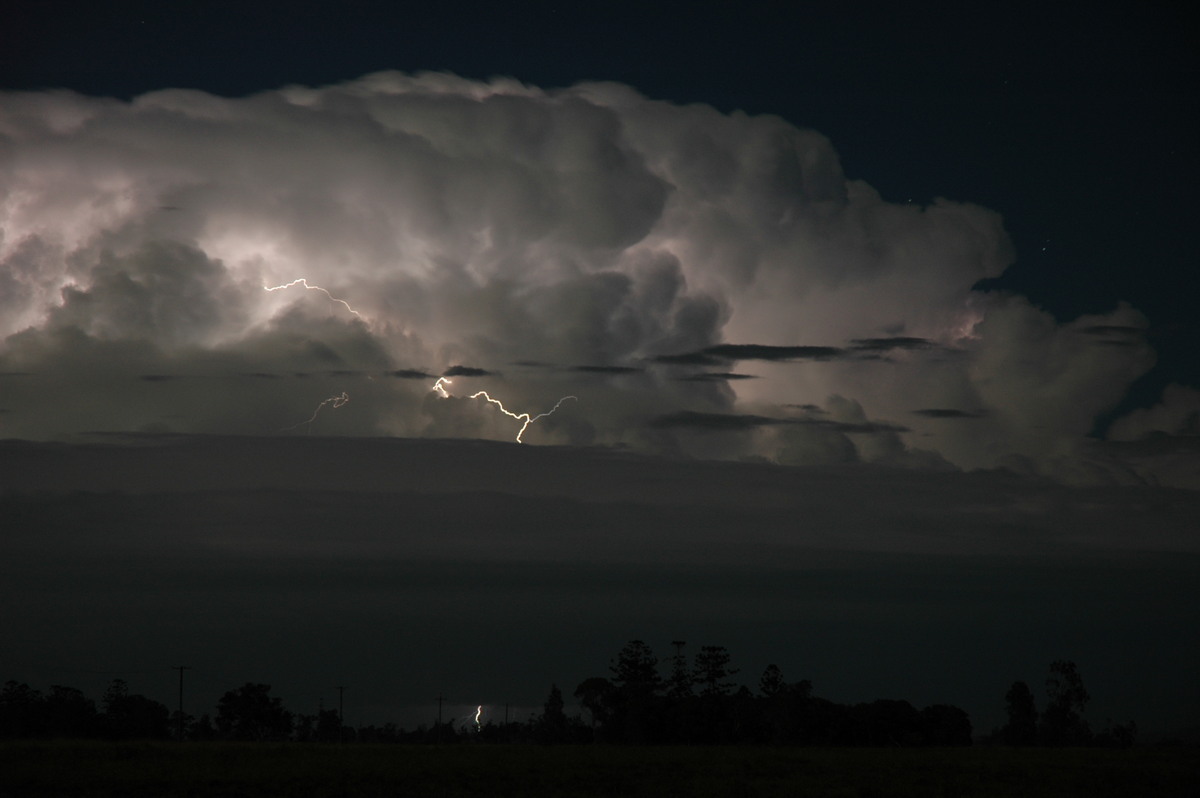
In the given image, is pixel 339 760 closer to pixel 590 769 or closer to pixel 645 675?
pixel 590 769

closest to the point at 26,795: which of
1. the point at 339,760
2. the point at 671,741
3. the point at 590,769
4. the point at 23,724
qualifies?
the point at 339,760

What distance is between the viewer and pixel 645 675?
11156 centimetres

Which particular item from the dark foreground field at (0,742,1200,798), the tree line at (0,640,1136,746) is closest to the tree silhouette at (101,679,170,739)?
the tree line at (0,640,1136,746)

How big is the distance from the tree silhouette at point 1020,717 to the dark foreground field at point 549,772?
65133 millimetres

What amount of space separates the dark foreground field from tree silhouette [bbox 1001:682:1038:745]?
6513 centimetres

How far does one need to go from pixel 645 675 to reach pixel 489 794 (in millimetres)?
72776

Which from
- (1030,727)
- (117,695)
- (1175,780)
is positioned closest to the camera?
(1175,780)

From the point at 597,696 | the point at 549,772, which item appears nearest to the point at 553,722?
the point at 597,696

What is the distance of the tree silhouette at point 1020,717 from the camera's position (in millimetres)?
117812

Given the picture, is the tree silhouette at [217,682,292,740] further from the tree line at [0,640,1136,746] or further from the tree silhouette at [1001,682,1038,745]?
the tree silhouette at [1001,682,1038,745]

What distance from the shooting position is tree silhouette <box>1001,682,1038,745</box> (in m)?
118

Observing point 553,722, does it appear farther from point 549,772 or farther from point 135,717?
point 549,772

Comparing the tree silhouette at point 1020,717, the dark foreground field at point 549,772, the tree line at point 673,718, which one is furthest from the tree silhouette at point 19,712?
the tree silhouette at point 1020,717

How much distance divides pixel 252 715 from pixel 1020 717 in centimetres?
7680
